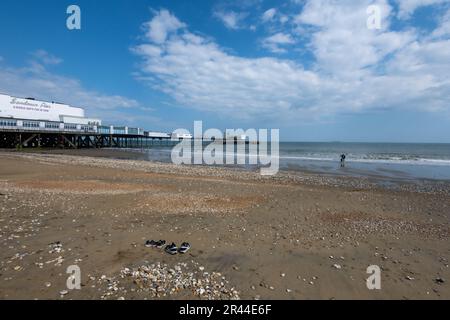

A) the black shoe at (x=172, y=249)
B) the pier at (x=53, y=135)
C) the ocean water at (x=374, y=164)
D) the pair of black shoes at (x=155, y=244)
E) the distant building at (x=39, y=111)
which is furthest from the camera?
the distant building at (x=39, y=111)

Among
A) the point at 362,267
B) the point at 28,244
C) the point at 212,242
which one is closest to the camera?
the point at 362,267

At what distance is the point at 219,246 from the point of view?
22.2ft

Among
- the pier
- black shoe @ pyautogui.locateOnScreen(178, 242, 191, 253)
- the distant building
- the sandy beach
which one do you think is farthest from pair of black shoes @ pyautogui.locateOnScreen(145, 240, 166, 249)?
the distant building

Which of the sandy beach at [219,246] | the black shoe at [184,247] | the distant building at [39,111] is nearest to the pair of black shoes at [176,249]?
the black shoe at [184,247]

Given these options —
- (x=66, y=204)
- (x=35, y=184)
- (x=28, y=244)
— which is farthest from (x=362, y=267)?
(x=35, y=184)

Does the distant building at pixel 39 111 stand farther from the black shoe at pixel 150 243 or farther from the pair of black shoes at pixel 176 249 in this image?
the pair of black shoes at pixel 176 249

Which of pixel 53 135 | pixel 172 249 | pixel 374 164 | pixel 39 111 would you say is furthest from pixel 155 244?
pixel 39 111

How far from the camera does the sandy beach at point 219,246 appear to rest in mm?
4883

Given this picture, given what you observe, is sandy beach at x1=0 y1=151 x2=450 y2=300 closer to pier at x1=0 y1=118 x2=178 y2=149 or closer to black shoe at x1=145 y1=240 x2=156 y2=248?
black shoe at x1=145 y1=240 x2=156 y2=248

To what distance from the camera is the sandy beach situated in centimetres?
488

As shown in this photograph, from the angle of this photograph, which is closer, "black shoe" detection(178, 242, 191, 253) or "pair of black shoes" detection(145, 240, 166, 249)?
"black shoe" detection(178, 242, 191, 253)

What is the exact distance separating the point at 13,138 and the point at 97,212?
60360mm
